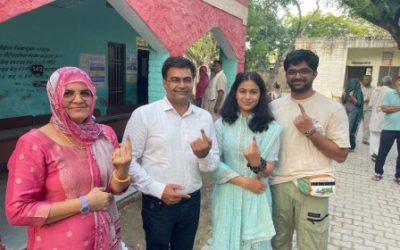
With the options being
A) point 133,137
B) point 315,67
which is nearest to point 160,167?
point 133,137

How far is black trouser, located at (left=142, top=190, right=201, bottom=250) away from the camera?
2043 mm

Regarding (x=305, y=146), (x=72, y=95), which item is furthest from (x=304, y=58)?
(x=72, y=95)

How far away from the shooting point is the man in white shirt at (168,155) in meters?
1.98

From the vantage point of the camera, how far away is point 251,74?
213cm

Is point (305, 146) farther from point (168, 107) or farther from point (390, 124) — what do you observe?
point (390, 124)

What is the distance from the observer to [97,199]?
1.46 metres

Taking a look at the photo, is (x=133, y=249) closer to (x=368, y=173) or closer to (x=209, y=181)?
(x=209, y=181)

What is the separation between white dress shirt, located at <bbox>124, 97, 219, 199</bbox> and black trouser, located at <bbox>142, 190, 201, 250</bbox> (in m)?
0.11

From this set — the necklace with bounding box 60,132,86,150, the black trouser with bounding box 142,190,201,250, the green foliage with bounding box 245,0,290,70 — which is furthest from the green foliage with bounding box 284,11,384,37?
the necklace with bounding box 60,132,86,150

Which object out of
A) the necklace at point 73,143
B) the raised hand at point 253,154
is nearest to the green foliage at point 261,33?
the raised hand at point 253,154

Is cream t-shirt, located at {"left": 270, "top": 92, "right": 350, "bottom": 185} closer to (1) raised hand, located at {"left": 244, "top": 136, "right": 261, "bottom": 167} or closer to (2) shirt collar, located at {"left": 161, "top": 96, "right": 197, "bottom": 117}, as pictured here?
(1) raised hand, located at {"left": 244, "top": 136, "right": 261, "bottom": 167}

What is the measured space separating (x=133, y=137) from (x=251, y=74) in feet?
2.86

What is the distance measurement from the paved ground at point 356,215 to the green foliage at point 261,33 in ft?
36.3

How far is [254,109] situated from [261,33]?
1676 centimetres
